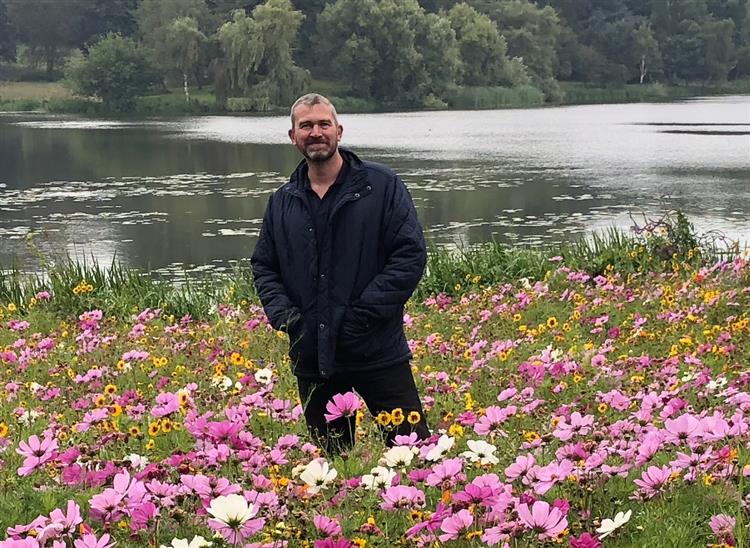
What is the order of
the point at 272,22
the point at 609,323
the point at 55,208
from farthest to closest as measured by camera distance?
the point at 272,22
the point at 55,208
the point at 609,323

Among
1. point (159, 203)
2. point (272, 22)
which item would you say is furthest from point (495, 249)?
point (272, 22)

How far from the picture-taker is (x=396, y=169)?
29453 millimetres

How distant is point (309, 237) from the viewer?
3607 mm

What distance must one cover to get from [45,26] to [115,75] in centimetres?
3173

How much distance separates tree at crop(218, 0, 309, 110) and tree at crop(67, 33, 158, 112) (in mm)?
13632

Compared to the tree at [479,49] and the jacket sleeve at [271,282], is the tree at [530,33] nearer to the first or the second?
the tree at [479,49]

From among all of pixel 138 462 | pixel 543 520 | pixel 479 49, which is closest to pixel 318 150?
pixel 138 462

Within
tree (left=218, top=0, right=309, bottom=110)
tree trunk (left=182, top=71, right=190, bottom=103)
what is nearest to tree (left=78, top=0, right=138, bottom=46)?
tree trunk (left=182, top=71, right=190, bottom=103)

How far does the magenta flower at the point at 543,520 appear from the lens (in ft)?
5.99

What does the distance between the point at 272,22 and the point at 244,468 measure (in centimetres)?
6299

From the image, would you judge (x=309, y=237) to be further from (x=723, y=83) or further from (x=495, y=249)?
(x=723, y=83)

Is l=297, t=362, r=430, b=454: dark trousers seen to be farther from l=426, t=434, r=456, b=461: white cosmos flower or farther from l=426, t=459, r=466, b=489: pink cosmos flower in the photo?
l=426, t=459, r=466, b=489: pink cosmos flower

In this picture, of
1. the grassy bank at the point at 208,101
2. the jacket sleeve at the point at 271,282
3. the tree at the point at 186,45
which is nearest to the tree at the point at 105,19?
the grassy bank at the point at 208,101

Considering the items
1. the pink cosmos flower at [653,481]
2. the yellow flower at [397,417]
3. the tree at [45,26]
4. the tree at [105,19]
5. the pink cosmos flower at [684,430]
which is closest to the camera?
the pink cosmos flower at [653,481]
